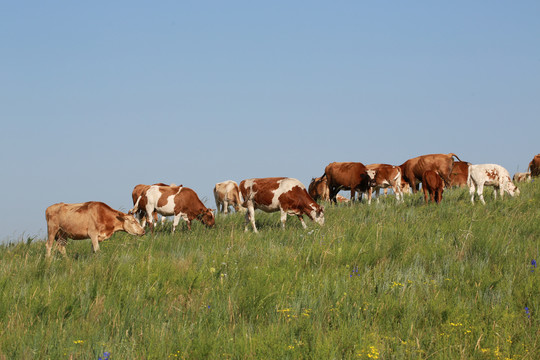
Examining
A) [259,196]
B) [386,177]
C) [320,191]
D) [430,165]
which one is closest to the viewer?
[259,196]

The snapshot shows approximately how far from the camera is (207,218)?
16.4 metres

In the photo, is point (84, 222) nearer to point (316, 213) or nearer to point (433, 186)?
point (316, 213)

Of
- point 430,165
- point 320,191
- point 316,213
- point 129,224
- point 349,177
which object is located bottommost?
point 316,213

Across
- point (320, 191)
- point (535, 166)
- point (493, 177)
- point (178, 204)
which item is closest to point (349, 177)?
point (493, 177)

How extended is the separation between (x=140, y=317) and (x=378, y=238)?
17.1 ft

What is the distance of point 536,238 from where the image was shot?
32.3 ft

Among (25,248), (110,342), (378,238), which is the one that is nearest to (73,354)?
(110,342)

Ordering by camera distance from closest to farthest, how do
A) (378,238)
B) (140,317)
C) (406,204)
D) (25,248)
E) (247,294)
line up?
(140,317) < (247,294) < (378,238) < (25,248) < (406,204)

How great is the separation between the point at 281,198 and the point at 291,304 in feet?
30.4

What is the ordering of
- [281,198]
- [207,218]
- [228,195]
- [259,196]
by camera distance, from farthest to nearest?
[228,195], [207,218], [259,196], [281,198]

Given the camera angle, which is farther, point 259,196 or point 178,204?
point 178,204

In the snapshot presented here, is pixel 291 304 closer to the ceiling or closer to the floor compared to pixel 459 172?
closer to the floor

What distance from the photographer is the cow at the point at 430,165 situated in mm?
20859

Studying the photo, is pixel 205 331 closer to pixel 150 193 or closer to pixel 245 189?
pixel 245 189
